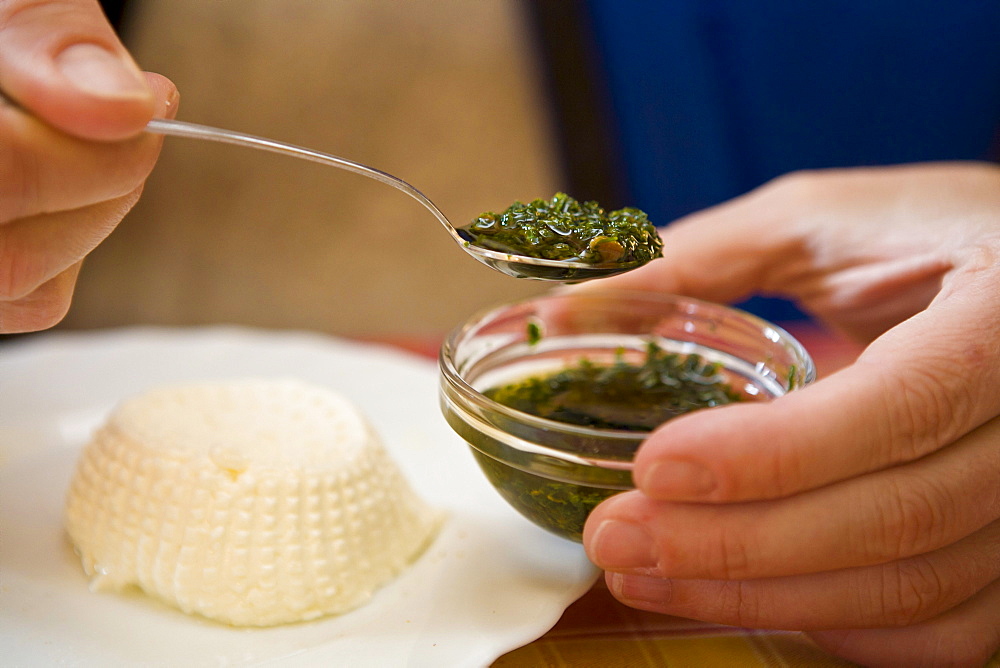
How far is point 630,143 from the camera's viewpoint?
298 centimetres

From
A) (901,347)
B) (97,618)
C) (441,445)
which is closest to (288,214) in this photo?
(441,445)

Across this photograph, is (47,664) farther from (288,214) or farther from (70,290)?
(288,214)

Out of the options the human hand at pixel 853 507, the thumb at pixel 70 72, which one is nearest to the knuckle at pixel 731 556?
the human hand at pixel 853 507

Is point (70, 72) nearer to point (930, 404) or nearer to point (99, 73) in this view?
point (99, 73)

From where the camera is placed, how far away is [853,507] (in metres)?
0.90

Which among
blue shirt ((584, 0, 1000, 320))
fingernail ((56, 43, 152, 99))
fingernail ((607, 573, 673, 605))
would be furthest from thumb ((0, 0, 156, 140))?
blue shirt ((584, 0, 1000, 320))

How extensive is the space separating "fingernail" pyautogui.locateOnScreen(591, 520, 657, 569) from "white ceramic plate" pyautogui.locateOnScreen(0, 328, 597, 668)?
0.15m

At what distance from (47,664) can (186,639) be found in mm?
155

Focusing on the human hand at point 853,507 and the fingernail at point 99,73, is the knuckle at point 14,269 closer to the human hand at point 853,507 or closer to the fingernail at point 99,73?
the fingernail at point 99,73

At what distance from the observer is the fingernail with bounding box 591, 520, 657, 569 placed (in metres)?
0.90

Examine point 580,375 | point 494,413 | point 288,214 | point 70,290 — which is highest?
point 70,290

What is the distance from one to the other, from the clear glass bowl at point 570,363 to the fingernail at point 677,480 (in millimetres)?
78

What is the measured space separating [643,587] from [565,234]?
18.0 inches

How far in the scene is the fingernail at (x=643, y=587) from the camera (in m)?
0.96
